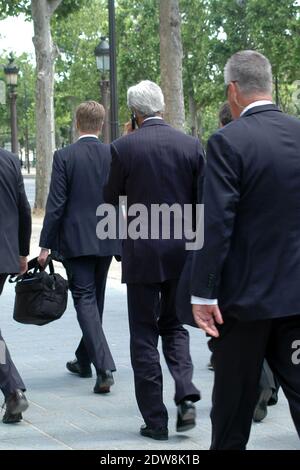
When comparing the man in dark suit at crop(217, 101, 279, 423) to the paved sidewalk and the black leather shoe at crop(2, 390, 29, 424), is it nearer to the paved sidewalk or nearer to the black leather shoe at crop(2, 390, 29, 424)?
the paved sidewalk

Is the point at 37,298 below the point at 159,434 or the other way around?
the other way around

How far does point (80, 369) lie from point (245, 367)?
3.79m

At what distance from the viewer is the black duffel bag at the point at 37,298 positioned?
734cm

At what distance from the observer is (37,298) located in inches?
289

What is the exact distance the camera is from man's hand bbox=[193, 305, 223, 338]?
14.8 ft

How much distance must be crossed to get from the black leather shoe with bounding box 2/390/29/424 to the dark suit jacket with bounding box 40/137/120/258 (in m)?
1.28

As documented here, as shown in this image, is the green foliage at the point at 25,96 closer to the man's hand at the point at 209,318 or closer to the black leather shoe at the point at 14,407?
the black leather shoe at the point at 14,407

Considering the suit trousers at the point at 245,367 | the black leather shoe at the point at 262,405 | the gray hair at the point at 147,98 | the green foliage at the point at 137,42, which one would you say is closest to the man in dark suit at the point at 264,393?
the black leather shoe at the point at 262,405

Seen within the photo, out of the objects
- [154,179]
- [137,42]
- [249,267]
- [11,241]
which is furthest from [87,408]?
[137,42]

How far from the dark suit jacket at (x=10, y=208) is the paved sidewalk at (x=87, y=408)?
0.97 metres

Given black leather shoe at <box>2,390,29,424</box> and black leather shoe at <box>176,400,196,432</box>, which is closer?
black leather shoe at <box>176,400,196,432</box>

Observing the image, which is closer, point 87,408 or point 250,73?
point 250,73

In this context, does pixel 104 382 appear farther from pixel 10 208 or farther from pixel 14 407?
pixel 10 208

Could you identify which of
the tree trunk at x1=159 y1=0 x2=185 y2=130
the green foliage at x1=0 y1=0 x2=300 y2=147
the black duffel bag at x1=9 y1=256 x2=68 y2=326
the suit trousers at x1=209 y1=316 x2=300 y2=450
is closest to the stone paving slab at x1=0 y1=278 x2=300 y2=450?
the black duffel bag at x1=9 y1=256 x2=68 y2=326
